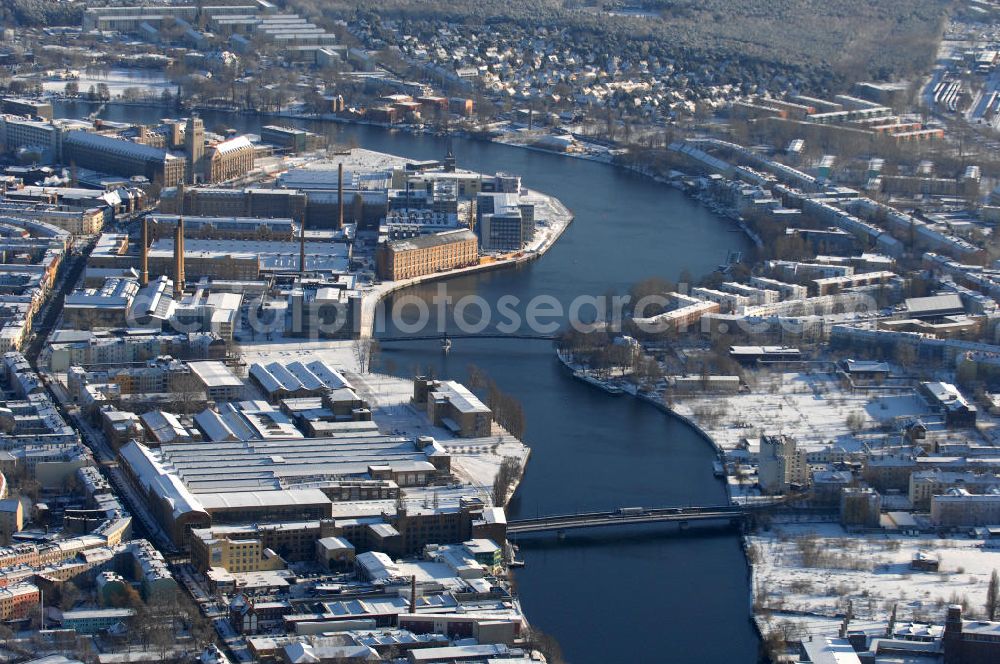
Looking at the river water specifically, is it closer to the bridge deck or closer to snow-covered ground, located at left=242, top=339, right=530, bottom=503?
the bridge deck

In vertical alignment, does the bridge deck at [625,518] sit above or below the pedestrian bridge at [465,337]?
above

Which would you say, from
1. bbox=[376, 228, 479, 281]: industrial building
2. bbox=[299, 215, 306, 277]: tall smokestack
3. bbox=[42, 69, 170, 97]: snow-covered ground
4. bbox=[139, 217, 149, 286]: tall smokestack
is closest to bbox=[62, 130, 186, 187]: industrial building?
bbox=[299, 215, 306, 277]: tall smokestack

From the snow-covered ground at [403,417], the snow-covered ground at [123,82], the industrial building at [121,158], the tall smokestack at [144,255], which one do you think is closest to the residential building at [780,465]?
the snow-covered ground at [403,417]

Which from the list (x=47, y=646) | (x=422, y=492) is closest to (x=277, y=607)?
(x=47, y=646)

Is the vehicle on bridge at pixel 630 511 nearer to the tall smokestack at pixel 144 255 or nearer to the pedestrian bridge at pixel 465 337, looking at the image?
the pedestrian bridge at pixel 465 337

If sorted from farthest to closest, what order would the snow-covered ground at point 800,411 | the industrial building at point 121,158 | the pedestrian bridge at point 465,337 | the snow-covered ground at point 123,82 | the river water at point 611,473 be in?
the snow-covered ground at point 123,82
the industrial building at point 121,158
the pedestrian bridge at point 465,337
the snow-covered ground at point 800,411
the river water at point 611,473

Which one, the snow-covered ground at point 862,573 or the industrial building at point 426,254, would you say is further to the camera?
the industrial building at point 426,254

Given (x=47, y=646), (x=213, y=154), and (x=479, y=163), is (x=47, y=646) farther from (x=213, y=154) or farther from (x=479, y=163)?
(x=479, y=163)
